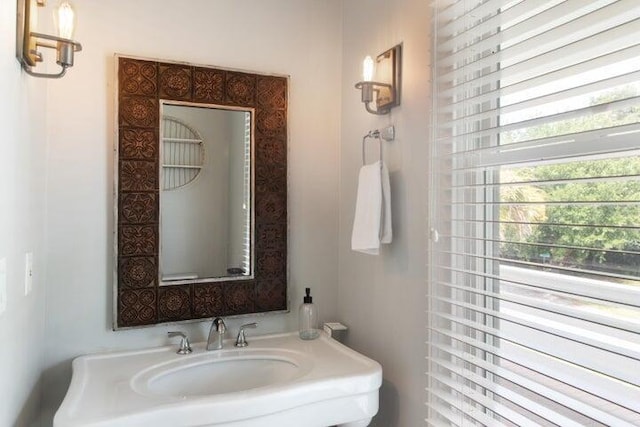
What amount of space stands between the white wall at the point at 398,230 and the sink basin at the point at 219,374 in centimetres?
36

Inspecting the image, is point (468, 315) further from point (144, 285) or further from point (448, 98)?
point (144, 285)

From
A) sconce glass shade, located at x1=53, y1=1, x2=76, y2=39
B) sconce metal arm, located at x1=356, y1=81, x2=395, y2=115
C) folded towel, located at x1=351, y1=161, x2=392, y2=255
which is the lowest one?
folded towel, located at x1=351, y1=161, x2=392, y2=255

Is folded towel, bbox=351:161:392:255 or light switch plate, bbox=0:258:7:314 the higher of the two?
folded towel, bbox=351:161:392:255

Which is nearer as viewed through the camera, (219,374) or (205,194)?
(219,374)

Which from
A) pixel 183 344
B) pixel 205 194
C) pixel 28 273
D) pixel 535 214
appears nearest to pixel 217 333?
pixel 183 344

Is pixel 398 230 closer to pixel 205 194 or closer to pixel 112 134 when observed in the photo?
pixel 205 194

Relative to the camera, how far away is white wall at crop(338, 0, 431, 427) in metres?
1.60

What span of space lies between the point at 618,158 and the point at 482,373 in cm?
72

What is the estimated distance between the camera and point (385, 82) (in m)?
1.76

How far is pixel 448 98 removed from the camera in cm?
148

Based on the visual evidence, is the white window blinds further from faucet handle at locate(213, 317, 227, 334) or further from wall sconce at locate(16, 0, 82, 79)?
wall sconce at locate(16, 0, 82, 79)

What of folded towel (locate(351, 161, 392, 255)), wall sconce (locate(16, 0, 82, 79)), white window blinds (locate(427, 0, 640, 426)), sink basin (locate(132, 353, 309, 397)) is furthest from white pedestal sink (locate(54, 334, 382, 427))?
wall sconce (locate(16, 0, 82, 79))

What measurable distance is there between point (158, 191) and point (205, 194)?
0.18m

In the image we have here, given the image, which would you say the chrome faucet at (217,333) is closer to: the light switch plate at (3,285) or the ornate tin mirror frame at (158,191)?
the ornate tin mirror frame at (158,191)
